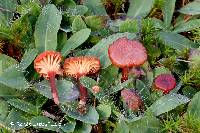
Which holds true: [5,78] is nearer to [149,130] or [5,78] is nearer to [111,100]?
[111,100]

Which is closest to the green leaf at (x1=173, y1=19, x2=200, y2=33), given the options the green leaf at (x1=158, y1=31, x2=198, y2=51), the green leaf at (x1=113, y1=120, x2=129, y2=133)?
→ the green leaf at (x1=158, y1=31, x2=198, y2=51)

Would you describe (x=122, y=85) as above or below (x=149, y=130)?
above

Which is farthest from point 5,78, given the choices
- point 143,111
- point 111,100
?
point 143,111

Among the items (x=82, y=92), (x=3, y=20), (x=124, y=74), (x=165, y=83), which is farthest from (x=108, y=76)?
(x=3, y=20)

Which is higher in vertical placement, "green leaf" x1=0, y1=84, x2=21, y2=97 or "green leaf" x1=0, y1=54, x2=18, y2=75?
"green leaf" x1=0, y1=54, x2=18, y2=75

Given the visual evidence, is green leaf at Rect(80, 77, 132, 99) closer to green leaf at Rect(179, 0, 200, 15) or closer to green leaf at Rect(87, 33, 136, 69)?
green leaf at Rect(87, 33, 136, 69)

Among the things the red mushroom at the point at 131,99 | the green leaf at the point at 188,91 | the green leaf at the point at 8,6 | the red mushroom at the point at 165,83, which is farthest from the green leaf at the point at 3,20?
the green leaf at the point at 188,91

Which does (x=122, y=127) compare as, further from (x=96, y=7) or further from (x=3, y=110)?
(x=96, y=7)
